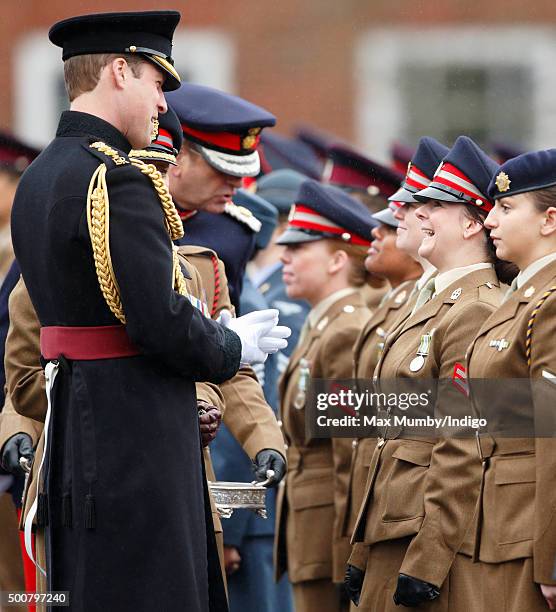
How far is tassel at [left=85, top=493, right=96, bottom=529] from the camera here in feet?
14.7

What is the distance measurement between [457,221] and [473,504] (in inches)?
39.9

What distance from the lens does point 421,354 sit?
18.3ft

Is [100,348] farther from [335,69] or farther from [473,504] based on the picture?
[335,69]

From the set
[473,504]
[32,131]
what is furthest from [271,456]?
[32,131]

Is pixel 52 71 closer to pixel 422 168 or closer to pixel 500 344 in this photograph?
pixel 422 168

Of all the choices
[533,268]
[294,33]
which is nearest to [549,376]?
[533,268]

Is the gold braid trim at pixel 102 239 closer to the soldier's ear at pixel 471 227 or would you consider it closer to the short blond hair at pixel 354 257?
the soldier's ear at pixel 471 227

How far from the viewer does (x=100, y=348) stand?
453cm

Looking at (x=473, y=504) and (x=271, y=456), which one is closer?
(x=473, y=504)

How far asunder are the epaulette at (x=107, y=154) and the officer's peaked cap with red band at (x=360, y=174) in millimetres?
3537

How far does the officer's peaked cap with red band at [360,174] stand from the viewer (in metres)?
8.27

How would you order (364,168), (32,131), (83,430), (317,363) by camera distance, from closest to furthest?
(83,430) < (317,363) < (364,168) < (32,131)

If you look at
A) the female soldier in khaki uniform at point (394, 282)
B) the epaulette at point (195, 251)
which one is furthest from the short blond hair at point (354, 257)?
the epaulette at point (195, 251)

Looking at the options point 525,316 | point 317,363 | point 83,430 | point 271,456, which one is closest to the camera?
point 83,430
